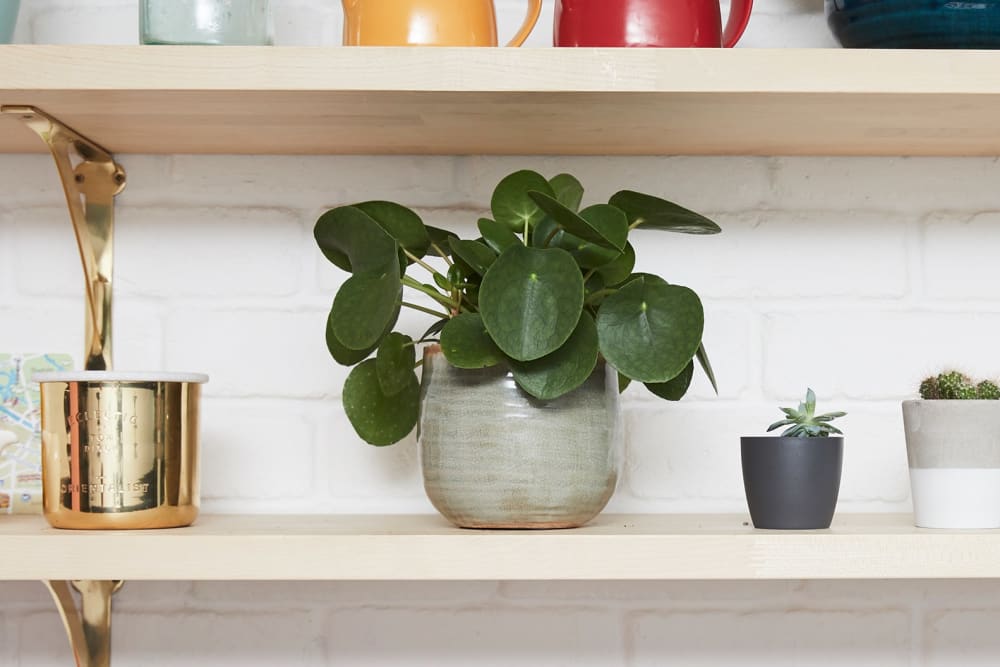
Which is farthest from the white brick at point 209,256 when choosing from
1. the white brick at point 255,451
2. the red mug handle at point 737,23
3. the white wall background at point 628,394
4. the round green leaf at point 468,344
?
the red mug handle at point 737,23

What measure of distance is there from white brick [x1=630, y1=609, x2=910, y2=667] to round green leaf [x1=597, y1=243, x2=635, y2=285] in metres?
0.37

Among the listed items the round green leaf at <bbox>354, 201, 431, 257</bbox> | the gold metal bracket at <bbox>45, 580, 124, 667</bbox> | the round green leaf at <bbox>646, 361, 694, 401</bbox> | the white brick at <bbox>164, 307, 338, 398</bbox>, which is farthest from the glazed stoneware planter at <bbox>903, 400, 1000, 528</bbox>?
the gold metal bracket at <bbox>45, 580, 124, 667</bbox>

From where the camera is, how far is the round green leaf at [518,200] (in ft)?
2.57

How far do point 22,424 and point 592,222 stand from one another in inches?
22.7

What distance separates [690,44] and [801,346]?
336mm

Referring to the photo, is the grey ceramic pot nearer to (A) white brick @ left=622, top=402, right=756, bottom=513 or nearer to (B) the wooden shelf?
(B) the wooden shelf

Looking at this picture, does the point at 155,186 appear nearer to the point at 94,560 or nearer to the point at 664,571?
the point at 94,560

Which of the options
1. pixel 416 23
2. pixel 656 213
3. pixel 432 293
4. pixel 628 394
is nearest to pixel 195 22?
pixel 416 23

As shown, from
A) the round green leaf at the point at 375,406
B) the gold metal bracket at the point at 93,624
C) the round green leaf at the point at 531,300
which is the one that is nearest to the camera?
the round green leaf at the point at 531,300

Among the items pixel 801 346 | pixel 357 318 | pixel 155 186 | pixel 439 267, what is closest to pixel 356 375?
pixel 357 318

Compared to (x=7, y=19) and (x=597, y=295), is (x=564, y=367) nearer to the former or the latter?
(x=597, y=295)

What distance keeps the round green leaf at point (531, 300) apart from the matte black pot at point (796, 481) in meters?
0.19

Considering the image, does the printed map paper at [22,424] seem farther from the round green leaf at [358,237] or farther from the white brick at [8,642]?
the round green leaf at [358,237]

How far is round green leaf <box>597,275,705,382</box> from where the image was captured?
74 cm
